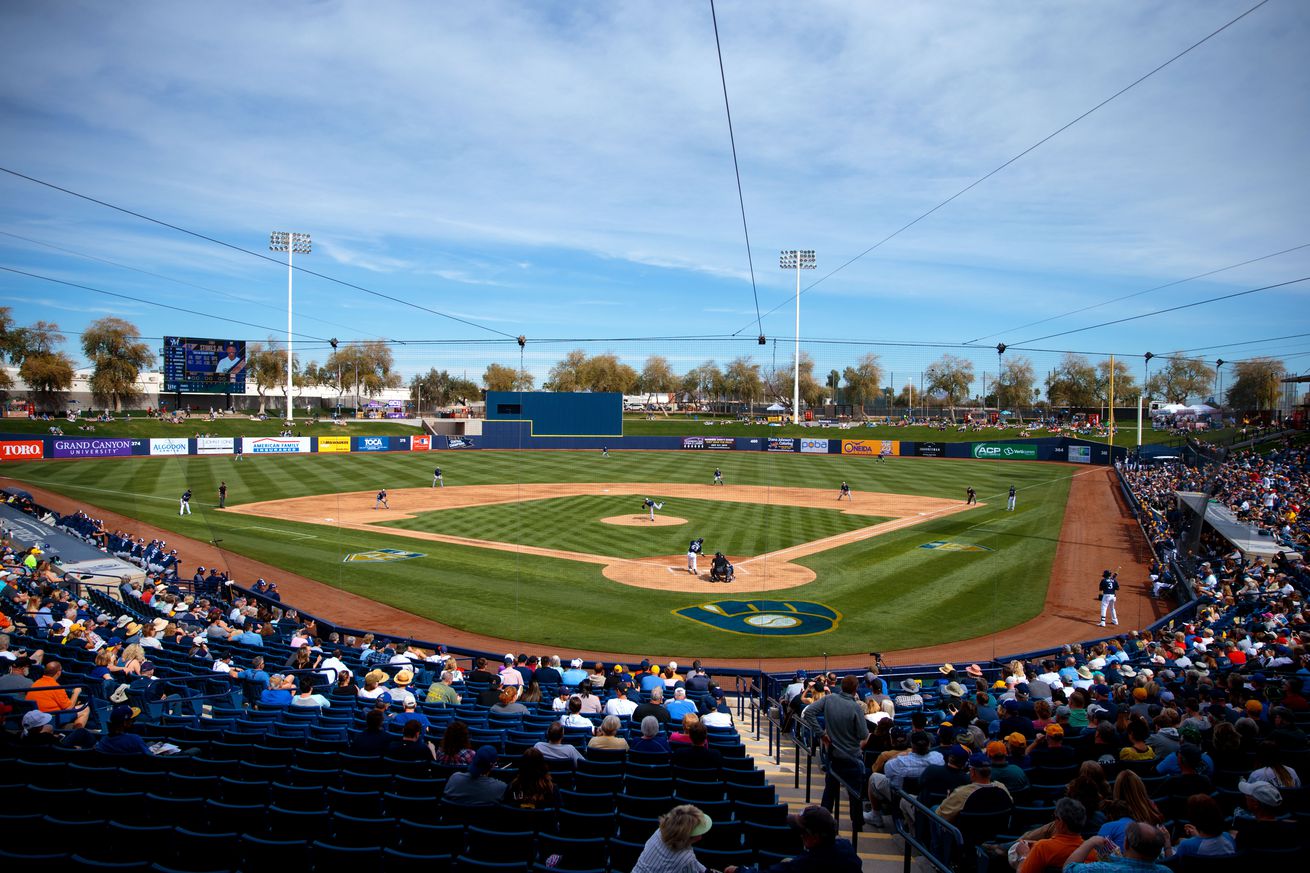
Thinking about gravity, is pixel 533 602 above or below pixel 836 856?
below

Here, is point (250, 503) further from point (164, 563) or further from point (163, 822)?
point (163, 822)

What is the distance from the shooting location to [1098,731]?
26.0 ft

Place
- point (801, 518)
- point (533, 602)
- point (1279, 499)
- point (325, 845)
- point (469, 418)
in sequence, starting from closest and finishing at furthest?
point (325, 845) → point (533, 602) → point (1279, 499) → point (801, 518) → point (469, 418)

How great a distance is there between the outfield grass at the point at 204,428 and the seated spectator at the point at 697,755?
7265 cm

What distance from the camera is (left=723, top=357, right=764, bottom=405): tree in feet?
346

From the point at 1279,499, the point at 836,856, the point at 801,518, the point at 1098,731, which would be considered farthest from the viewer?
the point at 801,518

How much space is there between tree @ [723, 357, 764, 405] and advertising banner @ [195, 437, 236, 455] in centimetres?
6118

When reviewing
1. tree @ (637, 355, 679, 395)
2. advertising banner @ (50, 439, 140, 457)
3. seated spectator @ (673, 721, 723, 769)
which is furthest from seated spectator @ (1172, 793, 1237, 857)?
tree @ (637, 355, 679, 395)

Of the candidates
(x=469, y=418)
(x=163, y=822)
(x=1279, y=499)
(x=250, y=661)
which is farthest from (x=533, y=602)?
(x=469, y=418)

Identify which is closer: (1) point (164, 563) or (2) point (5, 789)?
(2) point (5, 789)

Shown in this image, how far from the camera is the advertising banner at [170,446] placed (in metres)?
61.6

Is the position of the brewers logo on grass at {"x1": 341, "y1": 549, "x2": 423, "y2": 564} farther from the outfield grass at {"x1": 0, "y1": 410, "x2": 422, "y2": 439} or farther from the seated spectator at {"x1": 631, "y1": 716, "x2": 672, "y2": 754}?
the outfield grass at {"x1": 0, "y1": 410, "x2": 422, "y2": 439}

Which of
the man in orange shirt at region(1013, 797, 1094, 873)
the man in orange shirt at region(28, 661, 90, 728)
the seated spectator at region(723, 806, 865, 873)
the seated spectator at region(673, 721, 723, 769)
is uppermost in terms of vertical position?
the seated spectator at region(723, 806, 865, 873)

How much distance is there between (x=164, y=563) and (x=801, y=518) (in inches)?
1110
